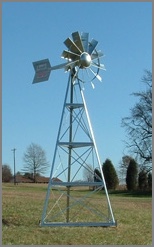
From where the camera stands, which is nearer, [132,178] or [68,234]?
[68,234]

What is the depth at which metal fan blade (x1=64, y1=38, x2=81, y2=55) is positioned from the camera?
48.3ft

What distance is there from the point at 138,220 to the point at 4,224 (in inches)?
215

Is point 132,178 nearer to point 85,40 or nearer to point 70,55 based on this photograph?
point 85,40

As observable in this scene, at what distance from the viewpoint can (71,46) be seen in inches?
583

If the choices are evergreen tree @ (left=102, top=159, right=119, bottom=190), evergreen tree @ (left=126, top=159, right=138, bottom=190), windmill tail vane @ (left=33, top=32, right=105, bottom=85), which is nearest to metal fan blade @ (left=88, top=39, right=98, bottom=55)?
windmill tail vane @ (left=33, top=32, right=105, bottom=85)

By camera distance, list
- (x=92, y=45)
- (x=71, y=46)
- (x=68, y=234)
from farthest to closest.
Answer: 1. (x=92, y=45)
2. (x=71, y=46)
3. (x=68, y=234)

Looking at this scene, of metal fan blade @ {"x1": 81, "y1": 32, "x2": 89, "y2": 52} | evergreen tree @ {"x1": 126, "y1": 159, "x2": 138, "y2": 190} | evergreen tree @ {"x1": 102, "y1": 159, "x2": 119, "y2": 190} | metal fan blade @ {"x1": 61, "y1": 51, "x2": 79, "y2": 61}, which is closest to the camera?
metal fan blade @ {"x1": 61, "y1": 51, "x2": 79, "y2": 61}

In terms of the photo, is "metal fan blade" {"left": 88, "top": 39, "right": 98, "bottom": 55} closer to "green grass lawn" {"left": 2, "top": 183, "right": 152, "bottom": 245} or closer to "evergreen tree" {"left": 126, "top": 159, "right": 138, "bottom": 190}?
"green grass lawn" {"left": 2, "top": 183, "right": 152, "bottom": 245}

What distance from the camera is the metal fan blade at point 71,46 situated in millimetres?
14719

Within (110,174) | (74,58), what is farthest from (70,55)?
(110,174)

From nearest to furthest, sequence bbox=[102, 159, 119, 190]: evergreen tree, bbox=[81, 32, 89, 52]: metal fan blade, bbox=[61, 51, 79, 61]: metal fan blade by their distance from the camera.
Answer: bbox=[61, 51, 79, 61]: metal fan blade, bbox=[81, 32, 89, 52]: metal fan blade, bbox=[102, 159, 119, 190]: evergreen tree

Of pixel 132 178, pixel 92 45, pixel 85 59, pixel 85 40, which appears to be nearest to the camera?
pixel 85 59

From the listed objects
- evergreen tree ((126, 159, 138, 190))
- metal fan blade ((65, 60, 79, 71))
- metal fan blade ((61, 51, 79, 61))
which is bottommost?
evergreen tree ((126, 159, 138, 190))

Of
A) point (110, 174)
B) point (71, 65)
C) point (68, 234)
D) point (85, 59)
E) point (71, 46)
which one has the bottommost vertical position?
point (68, 234)
